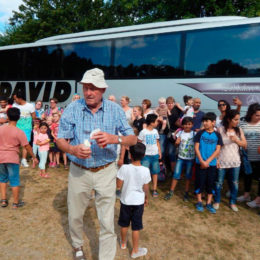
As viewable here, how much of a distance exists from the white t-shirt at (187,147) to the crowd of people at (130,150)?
0.06 ft

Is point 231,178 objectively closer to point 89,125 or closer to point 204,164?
point 204,164

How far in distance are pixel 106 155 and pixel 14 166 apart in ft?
7.81

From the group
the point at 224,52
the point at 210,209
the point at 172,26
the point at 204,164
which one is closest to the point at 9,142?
the point at 204,164

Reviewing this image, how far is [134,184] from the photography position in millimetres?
2746

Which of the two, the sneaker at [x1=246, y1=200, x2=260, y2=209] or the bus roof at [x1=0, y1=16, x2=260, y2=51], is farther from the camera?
the bus roof at [x1=0, y1=16, x2=260, y2=51]

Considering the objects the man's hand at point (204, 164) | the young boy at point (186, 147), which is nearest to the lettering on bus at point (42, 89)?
the young boy at point (186, 147)

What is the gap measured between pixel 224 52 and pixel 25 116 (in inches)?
237

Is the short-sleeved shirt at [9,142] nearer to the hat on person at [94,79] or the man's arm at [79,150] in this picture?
the man's arm at [79,150]

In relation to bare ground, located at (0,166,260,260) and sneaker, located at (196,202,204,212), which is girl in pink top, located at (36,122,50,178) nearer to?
bare ground, located at (0,166,260,260)

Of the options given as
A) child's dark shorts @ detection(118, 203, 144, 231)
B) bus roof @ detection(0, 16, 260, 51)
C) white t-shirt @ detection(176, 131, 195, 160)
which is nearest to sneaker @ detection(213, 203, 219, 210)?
white t-shirt @ detection(176, 131, 195, 160)

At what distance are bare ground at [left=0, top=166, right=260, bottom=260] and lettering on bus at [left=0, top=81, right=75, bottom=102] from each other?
460cm

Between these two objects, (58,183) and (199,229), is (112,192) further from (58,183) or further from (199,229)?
(58,183)

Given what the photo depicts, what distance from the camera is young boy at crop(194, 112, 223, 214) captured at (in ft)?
12.6

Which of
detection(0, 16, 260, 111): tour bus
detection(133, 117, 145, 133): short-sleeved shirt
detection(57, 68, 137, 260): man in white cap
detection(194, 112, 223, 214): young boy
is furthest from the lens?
detection(0, 16, 260, 111): tour bus
